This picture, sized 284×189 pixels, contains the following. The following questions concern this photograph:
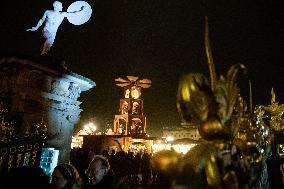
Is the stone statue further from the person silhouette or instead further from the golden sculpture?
the golden sculpture

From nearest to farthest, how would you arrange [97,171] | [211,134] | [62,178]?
[211,134] → [62,178] → [97,171]

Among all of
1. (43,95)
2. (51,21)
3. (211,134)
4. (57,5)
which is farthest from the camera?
(57,5)

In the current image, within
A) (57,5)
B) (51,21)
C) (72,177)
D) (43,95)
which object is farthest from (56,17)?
(72,177)

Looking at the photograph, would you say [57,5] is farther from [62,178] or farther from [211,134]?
[211,134]

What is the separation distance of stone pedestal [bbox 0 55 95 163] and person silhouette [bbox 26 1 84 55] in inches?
55.1

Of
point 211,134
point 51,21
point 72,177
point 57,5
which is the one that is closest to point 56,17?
point 51,21

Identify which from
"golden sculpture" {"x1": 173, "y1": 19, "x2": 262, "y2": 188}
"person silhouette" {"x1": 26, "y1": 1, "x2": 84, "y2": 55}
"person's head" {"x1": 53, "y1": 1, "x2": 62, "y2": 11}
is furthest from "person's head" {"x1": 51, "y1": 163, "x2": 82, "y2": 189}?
"person's head" {"x1": 53, "y1": 1, "x2": 62, "y2": 11}

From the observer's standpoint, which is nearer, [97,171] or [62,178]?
[62,178]

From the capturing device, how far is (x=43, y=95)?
1123 cm

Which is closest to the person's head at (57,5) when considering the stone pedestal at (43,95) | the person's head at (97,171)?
the stone pedestal at (43,95)

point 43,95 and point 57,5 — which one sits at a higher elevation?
point 57,5

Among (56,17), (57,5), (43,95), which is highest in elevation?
(57,5)

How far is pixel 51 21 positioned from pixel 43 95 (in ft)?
11.9

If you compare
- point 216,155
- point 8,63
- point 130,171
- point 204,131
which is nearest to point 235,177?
point 216,155
